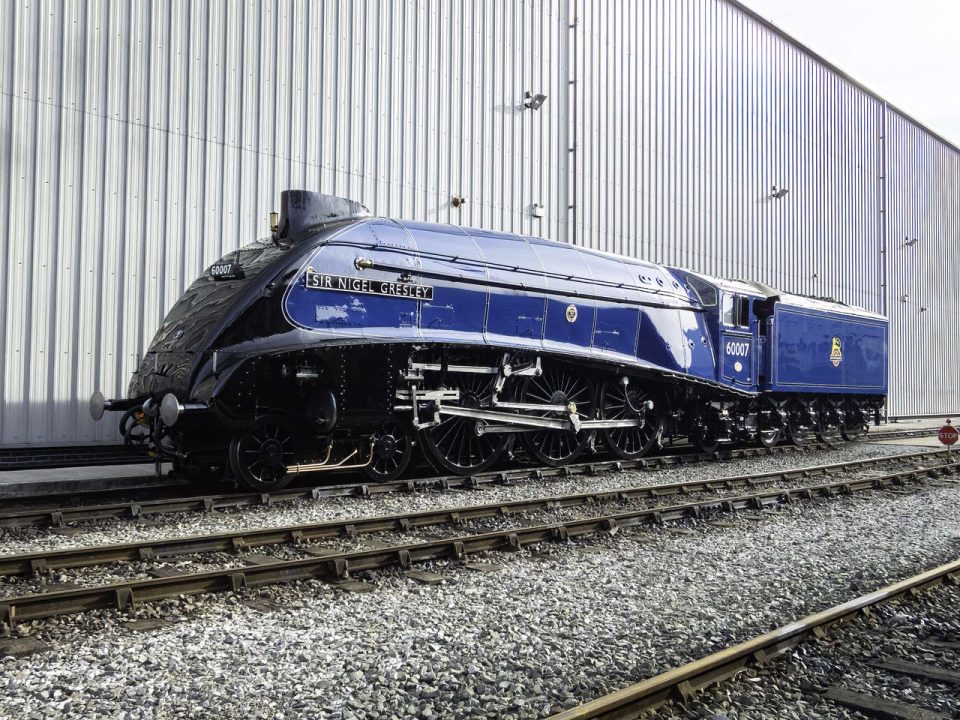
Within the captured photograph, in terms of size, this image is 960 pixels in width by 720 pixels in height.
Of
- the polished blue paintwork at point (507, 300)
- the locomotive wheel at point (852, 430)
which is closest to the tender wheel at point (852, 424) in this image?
the locomotive wheel at point (852, 430)

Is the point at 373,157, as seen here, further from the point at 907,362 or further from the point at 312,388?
the point at 907,362

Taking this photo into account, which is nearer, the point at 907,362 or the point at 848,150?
the point at 848,150

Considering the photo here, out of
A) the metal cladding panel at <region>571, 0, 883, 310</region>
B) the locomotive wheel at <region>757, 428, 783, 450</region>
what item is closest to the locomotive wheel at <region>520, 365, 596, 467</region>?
the locomotive wheel at <region>757, 428, 783, 450</region>

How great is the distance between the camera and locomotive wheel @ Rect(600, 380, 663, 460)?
12562 millimetres

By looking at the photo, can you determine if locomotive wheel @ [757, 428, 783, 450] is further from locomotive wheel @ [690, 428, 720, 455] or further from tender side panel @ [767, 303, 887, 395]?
locomotive wheel @ [690, 428, 720, 455]

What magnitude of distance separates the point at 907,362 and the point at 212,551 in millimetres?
29672

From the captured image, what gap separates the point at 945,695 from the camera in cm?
382

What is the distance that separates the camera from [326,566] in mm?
5633

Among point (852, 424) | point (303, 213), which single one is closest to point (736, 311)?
point (852, 424)

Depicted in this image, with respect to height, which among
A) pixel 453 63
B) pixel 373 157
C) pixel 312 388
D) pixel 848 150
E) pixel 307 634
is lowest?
pixel 307 634

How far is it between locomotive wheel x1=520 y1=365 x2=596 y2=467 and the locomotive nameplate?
92.1 inches

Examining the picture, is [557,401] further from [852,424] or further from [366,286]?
[852,424]

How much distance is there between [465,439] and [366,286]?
2910 mm

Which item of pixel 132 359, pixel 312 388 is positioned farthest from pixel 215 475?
pixel 132 359
